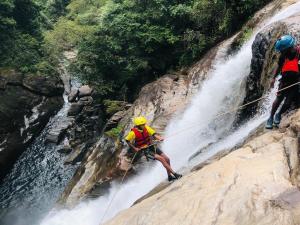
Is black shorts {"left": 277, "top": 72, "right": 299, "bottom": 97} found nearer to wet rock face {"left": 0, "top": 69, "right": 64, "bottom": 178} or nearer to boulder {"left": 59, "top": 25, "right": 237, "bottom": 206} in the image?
boulder {"left": 59, "top": 25, "right": 237, "bottom": 206}

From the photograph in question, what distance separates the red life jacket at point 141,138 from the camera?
31.7 ft

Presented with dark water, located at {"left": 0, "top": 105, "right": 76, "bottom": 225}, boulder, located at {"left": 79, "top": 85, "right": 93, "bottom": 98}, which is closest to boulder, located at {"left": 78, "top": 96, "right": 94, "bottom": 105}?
boulder, located at {"left": 79, "top": 85, "right": 93, "bottom": 98}

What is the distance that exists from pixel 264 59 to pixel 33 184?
1475cm

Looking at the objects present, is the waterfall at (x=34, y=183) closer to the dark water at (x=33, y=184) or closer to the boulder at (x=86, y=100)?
the dark water at (x=33, y=184)

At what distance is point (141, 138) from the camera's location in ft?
31.9

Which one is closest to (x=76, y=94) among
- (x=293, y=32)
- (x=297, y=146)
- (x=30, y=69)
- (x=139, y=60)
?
(x=30, y=69)

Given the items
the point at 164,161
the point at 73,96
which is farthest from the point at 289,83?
the point at 73,96

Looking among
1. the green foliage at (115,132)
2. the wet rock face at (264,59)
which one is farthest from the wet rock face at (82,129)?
the wet rock face at (264,59)

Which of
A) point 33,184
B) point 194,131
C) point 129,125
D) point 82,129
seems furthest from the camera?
point 82,129

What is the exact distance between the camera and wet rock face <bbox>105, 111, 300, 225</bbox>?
5.18 metres

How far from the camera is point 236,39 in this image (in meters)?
15.5

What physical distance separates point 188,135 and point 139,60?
6226 mm

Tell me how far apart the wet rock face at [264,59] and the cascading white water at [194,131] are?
1.04 metres

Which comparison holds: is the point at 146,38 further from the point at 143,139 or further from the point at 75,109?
→ the point at 143,139
